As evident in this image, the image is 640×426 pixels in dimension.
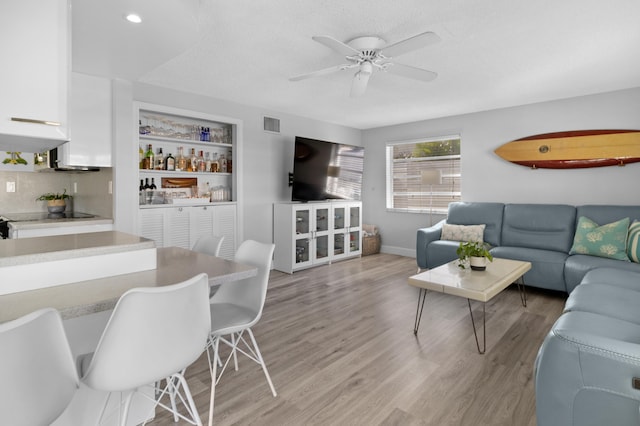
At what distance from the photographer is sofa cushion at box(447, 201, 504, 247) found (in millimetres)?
4766

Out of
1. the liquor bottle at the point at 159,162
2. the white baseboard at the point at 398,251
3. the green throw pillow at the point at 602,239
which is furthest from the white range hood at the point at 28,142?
the white baseboard at the point at 398,251

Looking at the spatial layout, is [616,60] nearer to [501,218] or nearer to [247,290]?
[501,218]

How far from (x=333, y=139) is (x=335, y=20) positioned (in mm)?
3741

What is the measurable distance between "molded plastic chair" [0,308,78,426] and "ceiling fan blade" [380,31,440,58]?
2.37m

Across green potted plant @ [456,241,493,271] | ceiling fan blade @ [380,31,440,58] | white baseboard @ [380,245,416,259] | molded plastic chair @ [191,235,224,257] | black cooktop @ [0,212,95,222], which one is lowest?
white baseboard @ [380,245,416,259]

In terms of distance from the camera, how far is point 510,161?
4.92 meters

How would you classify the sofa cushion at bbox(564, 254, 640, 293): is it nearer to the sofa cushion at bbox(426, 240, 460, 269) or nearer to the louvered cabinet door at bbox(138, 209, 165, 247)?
the sofa cushion at bbox(426, 240, 460, 269)

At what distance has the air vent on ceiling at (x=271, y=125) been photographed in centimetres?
511

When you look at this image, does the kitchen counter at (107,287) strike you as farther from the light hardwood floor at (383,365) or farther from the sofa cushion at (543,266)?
the sofa cushion at (543,266)

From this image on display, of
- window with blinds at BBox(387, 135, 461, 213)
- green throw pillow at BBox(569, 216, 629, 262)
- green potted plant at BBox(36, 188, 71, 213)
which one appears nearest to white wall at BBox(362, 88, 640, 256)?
window with blinds at BBox(387, 135, 461, 213)

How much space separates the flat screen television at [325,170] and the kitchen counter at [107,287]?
123 inches

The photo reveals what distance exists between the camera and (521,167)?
16.1ft

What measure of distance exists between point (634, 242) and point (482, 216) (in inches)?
65.3

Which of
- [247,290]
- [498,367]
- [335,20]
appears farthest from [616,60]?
[247,290]
